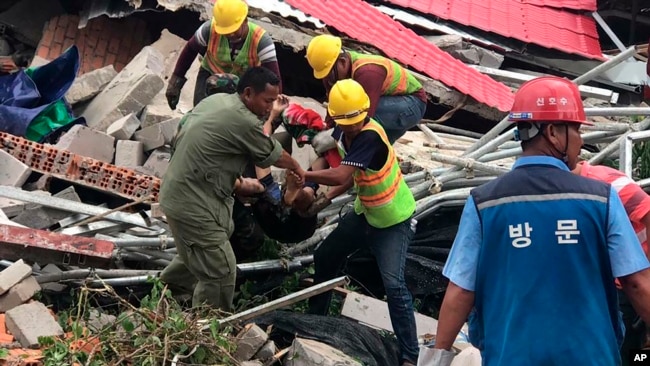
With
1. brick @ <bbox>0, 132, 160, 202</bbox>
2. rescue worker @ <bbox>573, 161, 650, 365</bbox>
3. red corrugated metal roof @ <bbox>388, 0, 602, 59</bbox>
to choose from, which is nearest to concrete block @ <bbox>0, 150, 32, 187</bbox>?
brick @ <bbox>0, 132, 160, 202</bbox>

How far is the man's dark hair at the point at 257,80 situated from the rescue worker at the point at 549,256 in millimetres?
2221

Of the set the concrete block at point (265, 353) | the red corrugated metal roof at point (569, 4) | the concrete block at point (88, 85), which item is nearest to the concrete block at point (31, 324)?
the concrete block at point (265, 353)

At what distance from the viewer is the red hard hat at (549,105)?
303 cm

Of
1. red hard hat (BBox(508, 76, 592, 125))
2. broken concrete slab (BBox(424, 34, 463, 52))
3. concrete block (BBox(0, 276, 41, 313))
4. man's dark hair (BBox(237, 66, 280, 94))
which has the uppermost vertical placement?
red hard hat (BBox(508, 76, 592, 125))

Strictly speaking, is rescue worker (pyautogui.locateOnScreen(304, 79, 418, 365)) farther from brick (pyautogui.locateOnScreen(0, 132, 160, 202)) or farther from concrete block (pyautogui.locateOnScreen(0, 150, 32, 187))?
concrete block (pyautogui.locateOnScreen(0, 150, 32, 187))

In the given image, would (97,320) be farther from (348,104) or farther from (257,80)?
(348,104)

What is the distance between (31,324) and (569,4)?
31.6ft

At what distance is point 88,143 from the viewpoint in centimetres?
683

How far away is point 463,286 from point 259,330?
7.00 ft

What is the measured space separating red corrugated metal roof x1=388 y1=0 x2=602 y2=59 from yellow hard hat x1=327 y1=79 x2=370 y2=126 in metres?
5.71

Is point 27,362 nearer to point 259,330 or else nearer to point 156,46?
point 259,330

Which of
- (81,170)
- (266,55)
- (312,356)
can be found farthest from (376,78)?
(81,170)

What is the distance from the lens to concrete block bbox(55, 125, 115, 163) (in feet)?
22.3

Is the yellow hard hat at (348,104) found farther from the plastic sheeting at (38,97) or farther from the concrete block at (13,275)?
the plastic sheeting at (38,97)
